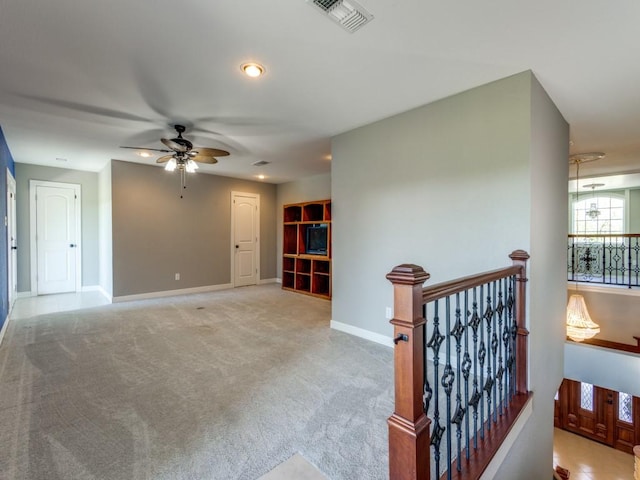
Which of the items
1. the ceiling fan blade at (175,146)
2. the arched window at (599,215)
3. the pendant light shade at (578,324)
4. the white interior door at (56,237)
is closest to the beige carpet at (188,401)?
the ceiling fan blade at (175,146)

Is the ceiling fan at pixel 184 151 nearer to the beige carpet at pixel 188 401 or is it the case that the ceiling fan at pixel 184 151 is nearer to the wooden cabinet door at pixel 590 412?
the beige carpet at pixel 188 401

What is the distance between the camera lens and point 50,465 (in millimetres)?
1568

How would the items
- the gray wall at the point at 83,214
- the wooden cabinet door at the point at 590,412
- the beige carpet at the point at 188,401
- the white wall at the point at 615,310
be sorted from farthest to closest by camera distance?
the wooden cabinet door at the point at 590,412, the gray wall at the point at 83,214, the white wall at the point at 615,310, the beige carpet at the point at 188,401

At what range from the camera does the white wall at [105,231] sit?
539 cm

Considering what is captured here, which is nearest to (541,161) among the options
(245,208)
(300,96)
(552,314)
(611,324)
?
(552,314)

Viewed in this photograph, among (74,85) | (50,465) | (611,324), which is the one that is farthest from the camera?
(611,324)

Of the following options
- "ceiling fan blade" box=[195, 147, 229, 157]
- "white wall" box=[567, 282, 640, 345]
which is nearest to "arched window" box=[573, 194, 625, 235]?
"white wall" box=[567, 282, 640, 345]

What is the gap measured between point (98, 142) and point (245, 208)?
10.9 feet

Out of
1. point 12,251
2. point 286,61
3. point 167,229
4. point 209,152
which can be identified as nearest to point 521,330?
point 286,61

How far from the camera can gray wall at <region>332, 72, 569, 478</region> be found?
8.00ft

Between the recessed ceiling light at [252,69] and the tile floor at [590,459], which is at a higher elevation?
the recessed ceiling light at [252,69]

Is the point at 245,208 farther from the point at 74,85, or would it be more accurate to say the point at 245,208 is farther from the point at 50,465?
the point at 50,465

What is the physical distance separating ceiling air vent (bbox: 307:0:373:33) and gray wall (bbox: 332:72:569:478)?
1.39 metres

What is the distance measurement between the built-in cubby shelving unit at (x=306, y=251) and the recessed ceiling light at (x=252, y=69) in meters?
3.65
